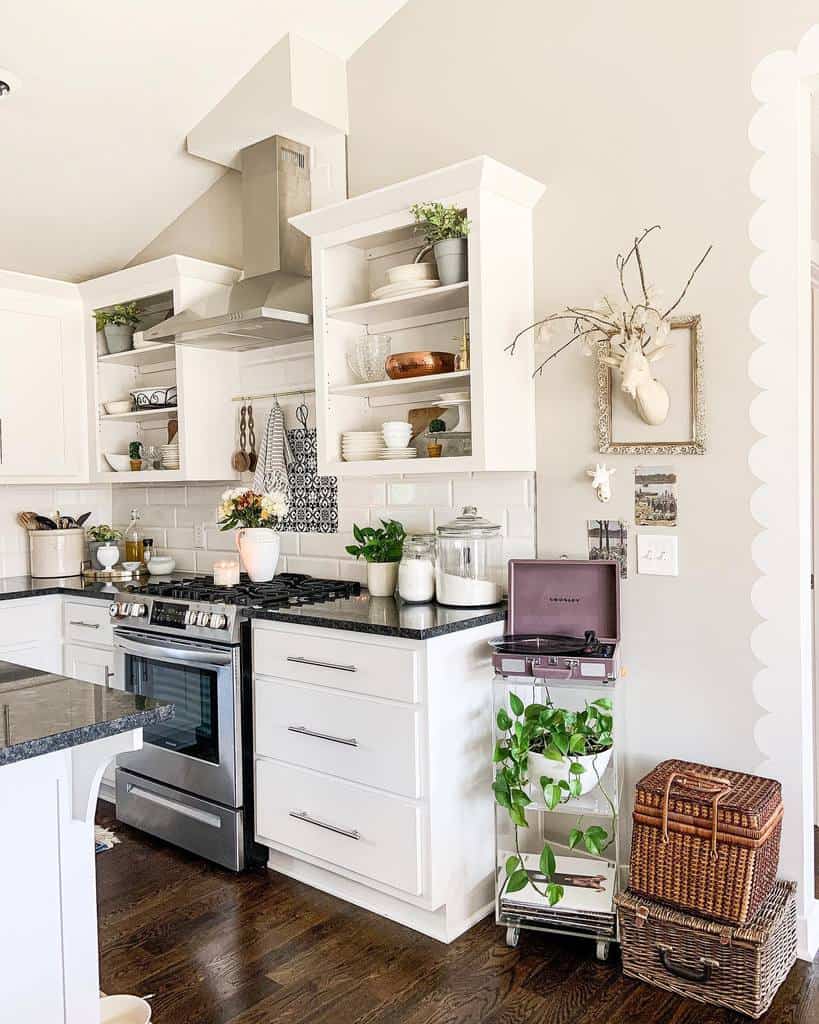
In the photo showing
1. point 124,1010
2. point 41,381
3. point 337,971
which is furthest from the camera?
point 41,381

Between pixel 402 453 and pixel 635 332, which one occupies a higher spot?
pixel 635 332

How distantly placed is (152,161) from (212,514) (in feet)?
5.31

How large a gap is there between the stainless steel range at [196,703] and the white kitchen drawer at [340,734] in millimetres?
123

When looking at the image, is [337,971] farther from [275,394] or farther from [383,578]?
[275,394]

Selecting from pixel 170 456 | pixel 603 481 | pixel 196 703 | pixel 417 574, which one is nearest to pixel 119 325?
pixel 170 456

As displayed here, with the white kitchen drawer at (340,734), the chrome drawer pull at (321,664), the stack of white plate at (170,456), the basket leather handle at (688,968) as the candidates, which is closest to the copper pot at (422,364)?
the chrome drawer pull at (321,664)

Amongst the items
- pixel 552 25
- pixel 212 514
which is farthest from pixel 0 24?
pixel 212 514

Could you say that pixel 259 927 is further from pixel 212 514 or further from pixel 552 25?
pixel 552 25

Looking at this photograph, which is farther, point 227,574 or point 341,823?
point 227,574

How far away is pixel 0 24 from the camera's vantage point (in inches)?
119

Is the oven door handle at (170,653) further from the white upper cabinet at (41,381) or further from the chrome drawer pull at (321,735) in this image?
the white upper cabinet at (41,381)

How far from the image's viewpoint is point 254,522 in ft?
11.8

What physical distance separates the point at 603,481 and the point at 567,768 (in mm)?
912

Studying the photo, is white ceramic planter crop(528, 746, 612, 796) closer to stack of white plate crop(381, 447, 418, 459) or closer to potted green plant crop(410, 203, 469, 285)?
stack of white plate crop(381, 447, 418, 459)
